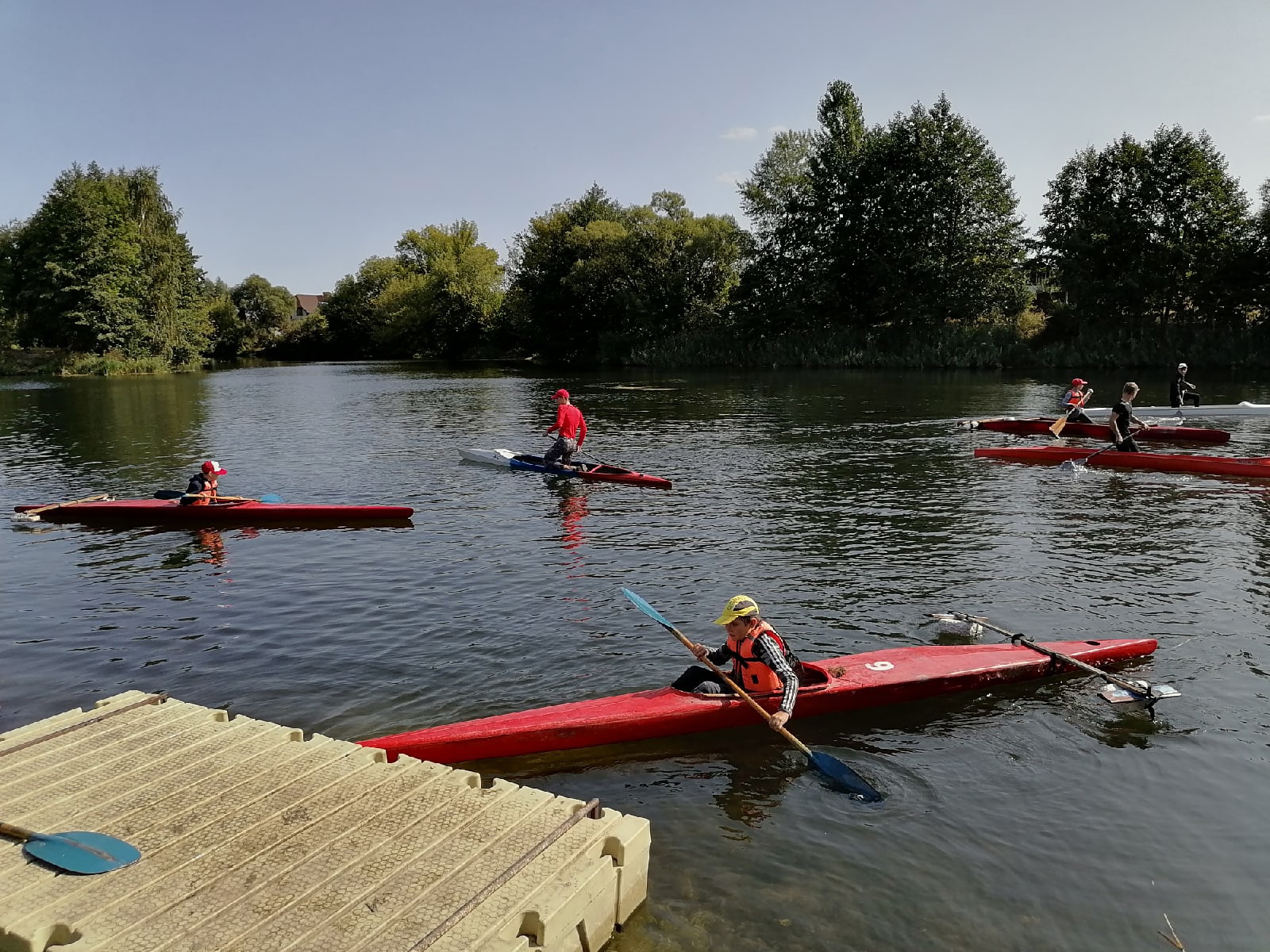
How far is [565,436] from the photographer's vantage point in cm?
2084

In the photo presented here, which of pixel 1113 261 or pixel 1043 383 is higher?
pixel 1113 261

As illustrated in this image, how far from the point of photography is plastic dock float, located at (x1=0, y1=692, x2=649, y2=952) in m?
4.61

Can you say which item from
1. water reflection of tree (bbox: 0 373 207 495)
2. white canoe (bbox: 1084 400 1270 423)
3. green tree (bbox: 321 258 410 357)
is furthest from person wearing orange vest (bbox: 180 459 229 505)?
green tree (bbox: 321 258 410 357)

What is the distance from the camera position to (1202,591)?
39.3ft

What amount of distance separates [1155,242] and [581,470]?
4487 cm

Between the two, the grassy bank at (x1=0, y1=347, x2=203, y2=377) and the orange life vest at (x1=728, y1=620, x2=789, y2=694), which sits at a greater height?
the grassy bank at (x1=0, y1=347, x2=203, y2=377)

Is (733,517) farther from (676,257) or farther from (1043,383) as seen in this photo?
(676,257)

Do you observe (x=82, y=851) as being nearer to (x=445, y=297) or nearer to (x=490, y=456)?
(x=490, y=456)

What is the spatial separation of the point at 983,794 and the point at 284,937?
5.33 m

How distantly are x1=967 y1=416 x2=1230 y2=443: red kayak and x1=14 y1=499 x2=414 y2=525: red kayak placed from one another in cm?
1731

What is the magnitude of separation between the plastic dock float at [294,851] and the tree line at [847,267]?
52.1 meters

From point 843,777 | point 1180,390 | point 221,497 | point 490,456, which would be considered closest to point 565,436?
point 490,456

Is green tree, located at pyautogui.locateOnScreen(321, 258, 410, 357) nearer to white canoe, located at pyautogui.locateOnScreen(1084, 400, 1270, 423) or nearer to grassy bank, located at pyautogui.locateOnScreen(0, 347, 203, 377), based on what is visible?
grassy bank, located at pyautogui.locateOnScreen(0, 347, 203, 377)

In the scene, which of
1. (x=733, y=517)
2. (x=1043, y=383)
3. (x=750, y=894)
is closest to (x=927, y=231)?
(x=1043, y=383)
